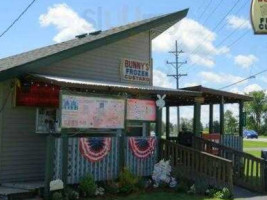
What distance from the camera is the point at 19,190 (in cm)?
1205

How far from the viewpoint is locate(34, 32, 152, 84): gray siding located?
15.1 meters

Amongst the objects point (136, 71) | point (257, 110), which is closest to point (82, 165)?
point (136, 71)

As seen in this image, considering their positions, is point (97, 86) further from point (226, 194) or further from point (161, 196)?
point (226, 194)

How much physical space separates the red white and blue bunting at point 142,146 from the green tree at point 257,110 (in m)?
103

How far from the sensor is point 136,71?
1773 cm

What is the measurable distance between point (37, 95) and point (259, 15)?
6993mm

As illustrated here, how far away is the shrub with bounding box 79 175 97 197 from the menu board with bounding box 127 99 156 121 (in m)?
2.76

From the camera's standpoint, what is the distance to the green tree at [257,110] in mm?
115625

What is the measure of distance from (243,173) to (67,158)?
20.6 feet

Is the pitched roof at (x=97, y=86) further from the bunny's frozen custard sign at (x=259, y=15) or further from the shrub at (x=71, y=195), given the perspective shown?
the bunny's frozen custard sign at (x=259, y=15)

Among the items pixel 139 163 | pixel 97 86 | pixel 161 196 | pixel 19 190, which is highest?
pixel 97 86

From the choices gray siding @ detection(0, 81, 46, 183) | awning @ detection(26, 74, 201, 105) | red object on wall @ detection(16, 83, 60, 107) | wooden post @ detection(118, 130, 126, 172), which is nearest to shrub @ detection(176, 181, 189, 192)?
wooden post @ detection(118, 130, 126, 172)

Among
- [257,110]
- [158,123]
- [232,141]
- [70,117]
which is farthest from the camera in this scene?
[257,110]

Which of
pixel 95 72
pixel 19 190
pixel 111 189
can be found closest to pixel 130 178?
pixel 111 189
